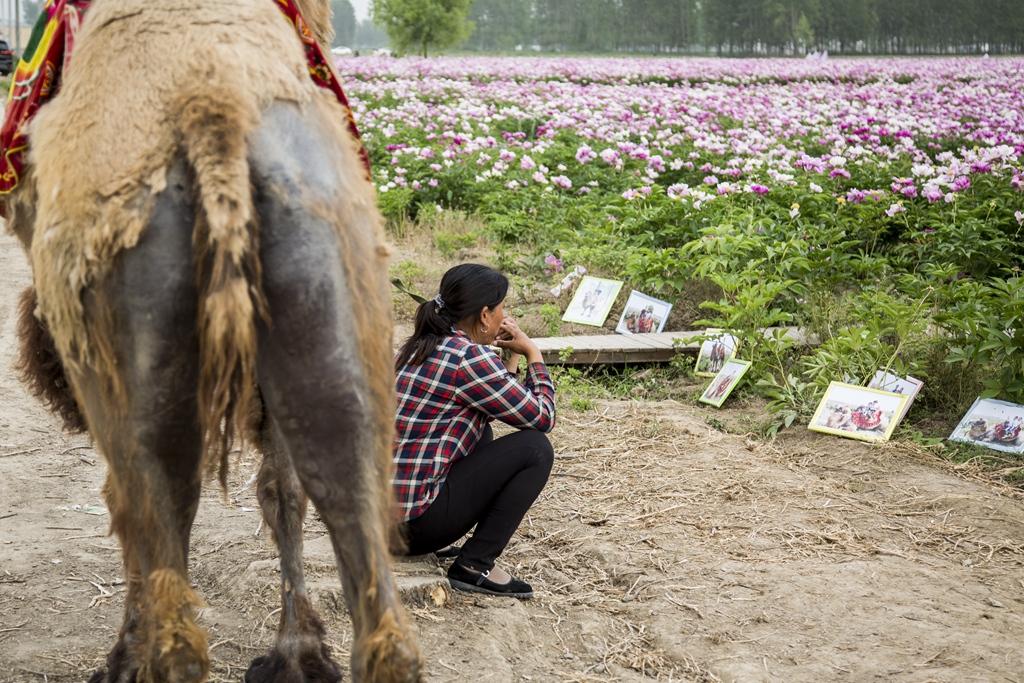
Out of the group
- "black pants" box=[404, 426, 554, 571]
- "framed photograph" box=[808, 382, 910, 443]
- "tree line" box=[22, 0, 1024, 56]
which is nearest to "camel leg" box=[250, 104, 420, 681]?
"black pants" box=[404, 426, 554, 571]

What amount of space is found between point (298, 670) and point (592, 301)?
500 centimetres

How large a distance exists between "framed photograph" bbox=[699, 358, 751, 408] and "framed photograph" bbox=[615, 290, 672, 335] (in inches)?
41.4

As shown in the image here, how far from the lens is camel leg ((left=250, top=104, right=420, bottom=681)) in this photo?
203 cm

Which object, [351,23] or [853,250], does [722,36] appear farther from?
[351,23]

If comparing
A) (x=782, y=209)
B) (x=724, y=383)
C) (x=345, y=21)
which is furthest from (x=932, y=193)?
(x=345, y=21)

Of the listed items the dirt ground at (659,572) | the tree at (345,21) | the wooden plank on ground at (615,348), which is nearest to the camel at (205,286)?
the dirt ground at (659,572)

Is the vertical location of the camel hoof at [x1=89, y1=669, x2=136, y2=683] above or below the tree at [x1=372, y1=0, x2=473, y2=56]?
below

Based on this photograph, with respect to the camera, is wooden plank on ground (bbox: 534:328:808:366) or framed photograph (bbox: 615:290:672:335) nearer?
wooden plank on ground (bbox: 534:328:808:366)

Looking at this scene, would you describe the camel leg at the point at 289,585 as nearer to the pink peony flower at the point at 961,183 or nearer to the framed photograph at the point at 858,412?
the framed photograph at the point at 858,412

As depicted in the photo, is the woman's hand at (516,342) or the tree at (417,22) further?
the tree at (417,22)

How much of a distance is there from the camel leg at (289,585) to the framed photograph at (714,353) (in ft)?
12.9

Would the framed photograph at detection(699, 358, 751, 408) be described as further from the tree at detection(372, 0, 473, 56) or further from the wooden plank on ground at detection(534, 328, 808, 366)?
the tree at detection(372, 0, 473, 56)

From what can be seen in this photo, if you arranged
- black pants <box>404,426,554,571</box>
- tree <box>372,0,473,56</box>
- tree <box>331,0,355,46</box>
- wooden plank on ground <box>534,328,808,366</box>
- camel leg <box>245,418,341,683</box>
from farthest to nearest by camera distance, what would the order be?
tree <box>331,0,355,46</box> → tree <box>372,0,473,56</box> → wooden plank on ground <box>534,328,808,366</box> → black pants <box>404,426,554,571</box> → camel leg <box>245,418,341,683</box>

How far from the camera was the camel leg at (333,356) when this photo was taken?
2027 mm
